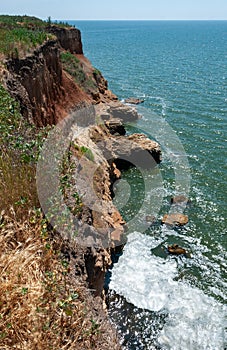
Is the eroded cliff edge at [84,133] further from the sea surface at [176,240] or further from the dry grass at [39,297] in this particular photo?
the sea surface at [176,240]

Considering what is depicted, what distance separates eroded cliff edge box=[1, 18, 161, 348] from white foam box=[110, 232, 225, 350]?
1.21 meters

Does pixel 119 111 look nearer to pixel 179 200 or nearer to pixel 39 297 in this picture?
pixel 179 200

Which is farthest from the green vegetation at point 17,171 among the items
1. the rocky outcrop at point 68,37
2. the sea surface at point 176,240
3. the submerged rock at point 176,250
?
the rocky outcrop at point 68,37

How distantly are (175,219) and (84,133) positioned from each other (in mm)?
6236

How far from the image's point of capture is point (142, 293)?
12.8 meters

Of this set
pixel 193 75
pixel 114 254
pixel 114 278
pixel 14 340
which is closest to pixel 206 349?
pixel 114 278

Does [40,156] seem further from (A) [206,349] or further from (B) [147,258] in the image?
(B) [147,258]

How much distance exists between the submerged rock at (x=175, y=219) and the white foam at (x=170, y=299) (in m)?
2.15

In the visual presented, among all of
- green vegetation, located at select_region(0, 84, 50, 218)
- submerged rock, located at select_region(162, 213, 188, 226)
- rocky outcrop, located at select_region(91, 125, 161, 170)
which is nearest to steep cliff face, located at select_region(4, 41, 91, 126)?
rocky outcrop, located at select_region(91, 125, 161, 170)

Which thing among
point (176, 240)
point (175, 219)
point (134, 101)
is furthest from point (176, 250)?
point (134, 101)

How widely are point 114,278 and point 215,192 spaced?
9200 mm

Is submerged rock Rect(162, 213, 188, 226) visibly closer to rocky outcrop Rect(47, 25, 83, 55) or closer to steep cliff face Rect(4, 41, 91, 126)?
steep cliff face Rect(4, 41, 91, 126)

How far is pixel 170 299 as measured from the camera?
12664 millimetres

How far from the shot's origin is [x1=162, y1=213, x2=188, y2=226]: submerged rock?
17.0 metres
